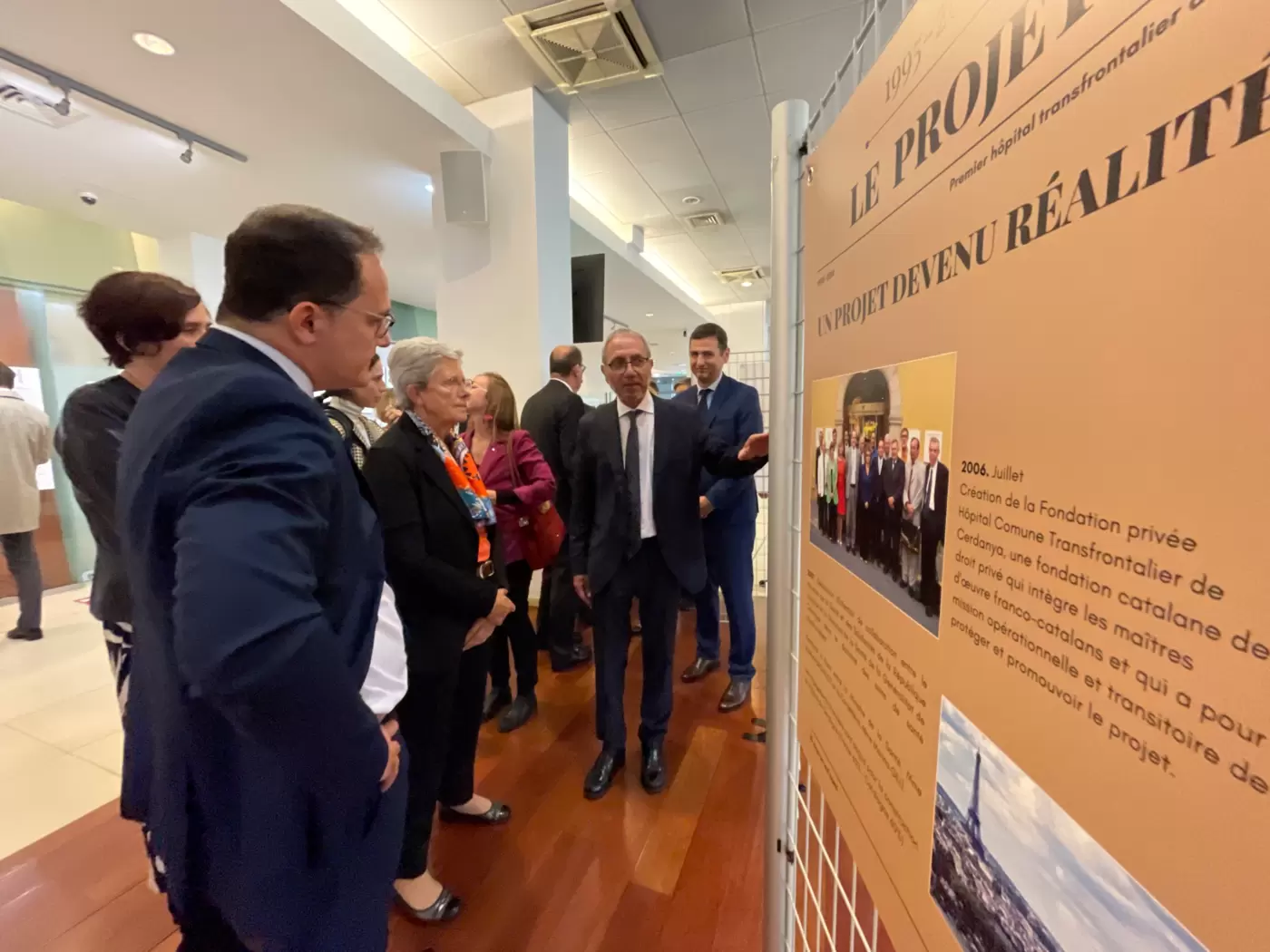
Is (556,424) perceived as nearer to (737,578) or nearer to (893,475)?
(737,578)

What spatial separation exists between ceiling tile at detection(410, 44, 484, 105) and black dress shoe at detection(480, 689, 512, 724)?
3.17m

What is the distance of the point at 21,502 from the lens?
136 inches

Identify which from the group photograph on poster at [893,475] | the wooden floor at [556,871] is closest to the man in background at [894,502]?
the group photograph on poster at [893,475]

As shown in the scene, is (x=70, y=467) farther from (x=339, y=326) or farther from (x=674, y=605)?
(x=674, y=605)

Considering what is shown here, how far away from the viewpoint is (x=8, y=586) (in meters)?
4.36

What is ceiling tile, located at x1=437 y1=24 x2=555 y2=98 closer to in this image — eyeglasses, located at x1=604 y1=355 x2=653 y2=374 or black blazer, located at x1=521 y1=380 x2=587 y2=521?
black blazer, located at x1=521 y1=380 x2=587 y2=521

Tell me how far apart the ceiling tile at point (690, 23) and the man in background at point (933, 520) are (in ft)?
10.5

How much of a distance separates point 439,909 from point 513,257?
315cm

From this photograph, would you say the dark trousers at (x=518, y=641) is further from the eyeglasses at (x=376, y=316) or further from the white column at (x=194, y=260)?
the white column at (x=194, y=260)

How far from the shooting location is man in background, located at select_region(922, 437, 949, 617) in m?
0.47

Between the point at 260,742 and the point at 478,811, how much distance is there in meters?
1.41

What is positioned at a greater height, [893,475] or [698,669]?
[893,475]

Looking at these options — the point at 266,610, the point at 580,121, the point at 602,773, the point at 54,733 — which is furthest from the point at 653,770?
the point at 580,121

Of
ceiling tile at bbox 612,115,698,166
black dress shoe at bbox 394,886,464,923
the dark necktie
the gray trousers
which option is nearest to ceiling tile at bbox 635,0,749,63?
ceiling tile at bbox 612,115,698,166
